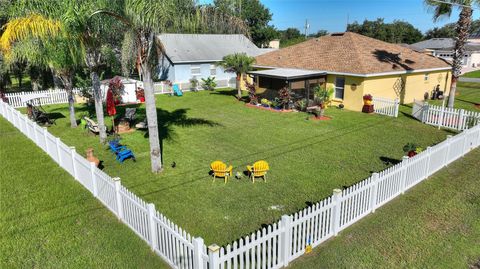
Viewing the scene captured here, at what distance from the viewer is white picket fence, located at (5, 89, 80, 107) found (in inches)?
869

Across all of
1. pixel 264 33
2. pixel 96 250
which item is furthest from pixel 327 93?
pixel 264 33

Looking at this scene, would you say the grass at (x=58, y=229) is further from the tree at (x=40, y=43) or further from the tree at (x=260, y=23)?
the tree at (x=260, y=23)

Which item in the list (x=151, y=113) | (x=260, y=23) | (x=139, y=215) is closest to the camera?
(x=139, y=215)

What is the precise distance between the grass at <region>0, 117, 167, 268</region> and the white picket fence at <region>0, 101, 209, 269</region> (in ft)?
0.68

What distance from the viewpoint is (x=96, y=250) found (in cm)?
682

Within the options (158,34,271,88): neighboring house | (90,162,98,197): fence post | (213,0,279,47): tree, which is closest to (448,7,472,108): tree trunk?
(90,162,98,197): fence post

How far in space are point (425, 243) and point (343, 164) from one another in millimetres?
4792

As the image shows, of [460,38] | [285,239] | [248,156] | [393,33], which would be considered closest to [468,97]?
[460,38]

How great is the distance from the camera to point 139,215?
6.91 meters

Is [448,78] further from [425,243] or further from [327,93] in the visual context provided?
[425,243]

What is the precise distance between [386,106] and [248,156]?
11.1 meters

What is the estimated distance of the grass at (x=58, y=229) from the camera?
653 centimetres

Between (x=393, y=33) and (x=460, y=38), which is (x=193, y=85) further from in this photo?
(x=393, y=33)

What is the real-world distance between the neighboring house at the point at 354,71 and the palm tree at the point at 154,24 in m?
11.4
